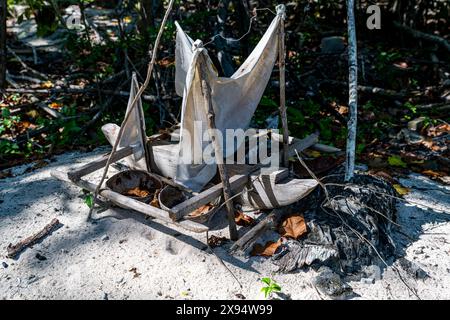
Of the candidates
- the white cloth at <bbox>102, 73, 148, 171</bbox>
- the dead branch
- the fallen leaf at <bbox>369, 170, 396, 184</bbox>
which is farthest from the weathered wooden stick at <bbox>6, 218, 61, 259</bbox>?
the fallen leaf at <bbox>369, 170, 396, 184</bbox>

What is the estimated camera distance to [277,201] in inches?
136

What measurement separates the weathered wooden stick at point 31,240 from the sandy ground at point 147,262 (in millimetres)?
41

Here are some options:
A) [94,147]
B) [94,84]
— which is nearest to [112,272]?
[94,147]

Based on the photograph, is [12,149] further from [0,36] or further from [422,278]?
[422,278]

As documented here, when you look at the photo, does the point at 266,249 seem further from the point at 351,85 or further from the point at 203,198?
the point at 351,85

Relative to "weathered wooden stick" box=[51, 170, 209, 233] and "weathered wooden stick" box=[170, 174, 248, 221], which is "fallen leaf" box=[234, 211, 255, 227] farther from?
"weathered wooden stick" box=[51, 170, 209, 233]

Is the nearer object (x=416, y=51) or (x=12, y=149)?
(x=12, y=149)

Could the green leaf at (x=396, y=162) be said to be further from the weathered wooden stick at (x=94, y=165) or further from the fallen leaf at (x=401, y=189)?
the weathered wooden stick at (x=94, y=165)

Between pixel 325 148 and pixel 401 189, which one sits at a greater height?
pixel 325 148

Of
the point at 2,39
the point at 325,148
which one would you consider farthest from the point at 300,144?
the point at 2,39

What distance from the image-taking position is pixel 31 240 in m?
3.51

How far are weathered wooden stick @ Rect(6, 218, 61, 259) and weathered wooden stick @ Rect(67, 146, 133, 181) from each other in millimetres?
359

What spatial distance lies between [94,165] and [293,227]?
1.64 meters

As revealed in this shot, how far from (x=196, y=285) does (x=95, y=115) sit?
3216 millimetres
